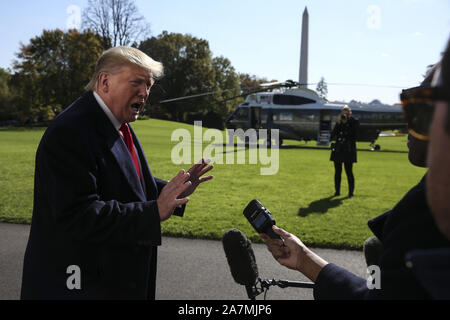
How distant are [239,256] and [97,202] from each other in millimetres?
658

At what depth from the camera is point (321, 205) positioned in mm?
7887

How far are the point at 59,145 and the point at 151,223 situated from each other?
1.68ft

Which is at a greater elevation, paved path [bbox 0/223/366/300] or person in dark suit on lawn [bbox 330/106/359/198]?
person in dark suit on lawn [bbox 330/106/359/198]

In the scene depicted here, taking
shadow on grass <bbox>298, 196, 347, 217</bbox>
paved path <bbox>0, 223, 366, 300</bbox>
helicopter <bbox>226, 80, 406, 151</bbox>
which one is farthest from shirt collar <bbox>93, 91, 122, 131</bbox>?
helicopter <bbox>226, 80, 406, 151</bbox>

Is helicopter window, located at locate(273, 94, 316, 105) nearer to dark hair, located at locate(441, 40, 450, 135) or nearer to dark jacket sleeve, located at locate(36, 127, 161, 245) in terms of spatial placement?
dark jacket sleeve, located at locate(36, 127, 161, 245)

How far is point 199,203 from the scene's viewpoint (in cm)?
804

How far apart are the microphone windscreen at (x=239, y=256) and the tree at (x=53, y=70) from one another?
4549 cm

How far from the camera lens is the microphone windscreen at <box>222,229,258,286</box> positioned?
5.34 ft

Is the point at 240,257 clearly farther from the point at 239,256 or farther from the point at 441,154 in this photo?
the point at 441,154

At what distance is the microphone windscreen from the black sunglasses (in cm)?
93

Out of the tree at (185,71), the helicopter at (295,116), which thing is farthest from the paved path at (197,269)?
the tree at (185,71)

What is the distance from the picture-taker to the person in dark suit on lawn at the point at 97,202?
1528 mm

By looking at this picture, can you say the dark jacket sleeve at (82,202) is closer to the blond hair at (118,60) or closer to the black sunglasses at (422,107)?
the blond hair at (118,60)
